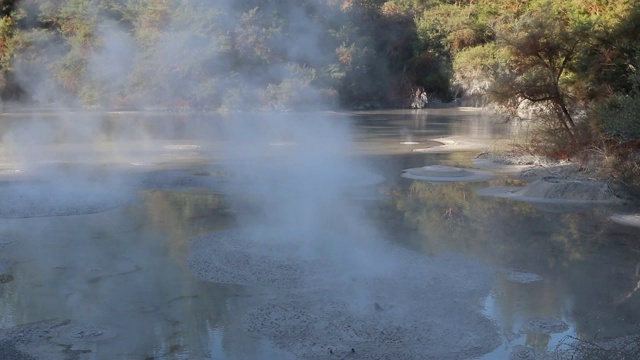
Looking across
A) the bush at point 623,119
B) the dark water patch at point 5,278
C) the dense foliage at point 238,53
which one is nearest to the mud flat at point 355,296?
the dark water patch at point 5,278

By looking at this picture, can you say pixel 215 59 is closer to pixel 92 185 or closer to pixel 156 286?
pixel 92 185

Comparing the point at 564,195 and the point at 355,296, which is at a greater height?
the point at 355,296

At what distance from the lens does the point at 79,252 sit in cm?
841

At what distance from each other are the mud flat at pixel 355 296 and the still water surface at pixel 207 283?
213 millimetres

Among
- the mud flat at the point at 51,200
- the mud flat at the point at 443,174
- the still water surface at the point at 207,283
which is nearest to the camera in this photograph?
the still water surface at the point at 207,283

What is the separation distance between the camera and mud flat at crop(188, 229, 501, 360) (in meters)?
5.59

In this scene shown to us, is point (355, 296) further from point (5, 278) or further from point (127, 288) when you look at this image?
point (5, 278)

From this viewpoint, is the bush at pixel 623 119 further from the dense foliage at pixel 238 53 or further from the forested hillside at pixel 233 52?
the forested hillside at pixel 233 52

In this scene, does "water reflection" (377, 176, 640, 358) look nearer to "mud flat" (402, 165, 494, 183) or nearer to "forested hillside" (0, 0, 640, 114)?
"mud flat" (402, 165, 494, 183)

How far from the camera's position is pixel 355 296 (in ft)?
22.0

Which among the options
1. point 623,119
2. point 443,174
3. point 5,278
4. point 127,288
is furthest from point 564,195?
point 5,278

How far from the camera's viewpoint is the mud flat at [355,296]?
559 cm

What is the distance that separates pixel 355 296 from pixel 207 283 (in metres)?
1.53

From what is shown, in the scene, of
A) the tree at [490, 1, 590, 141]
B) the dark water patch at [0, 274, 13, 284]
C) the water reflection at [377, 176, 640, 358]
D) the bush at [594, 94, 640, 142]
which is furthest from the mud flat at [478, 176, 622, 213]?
the dark water patch at [0, 274, 13, 284]
